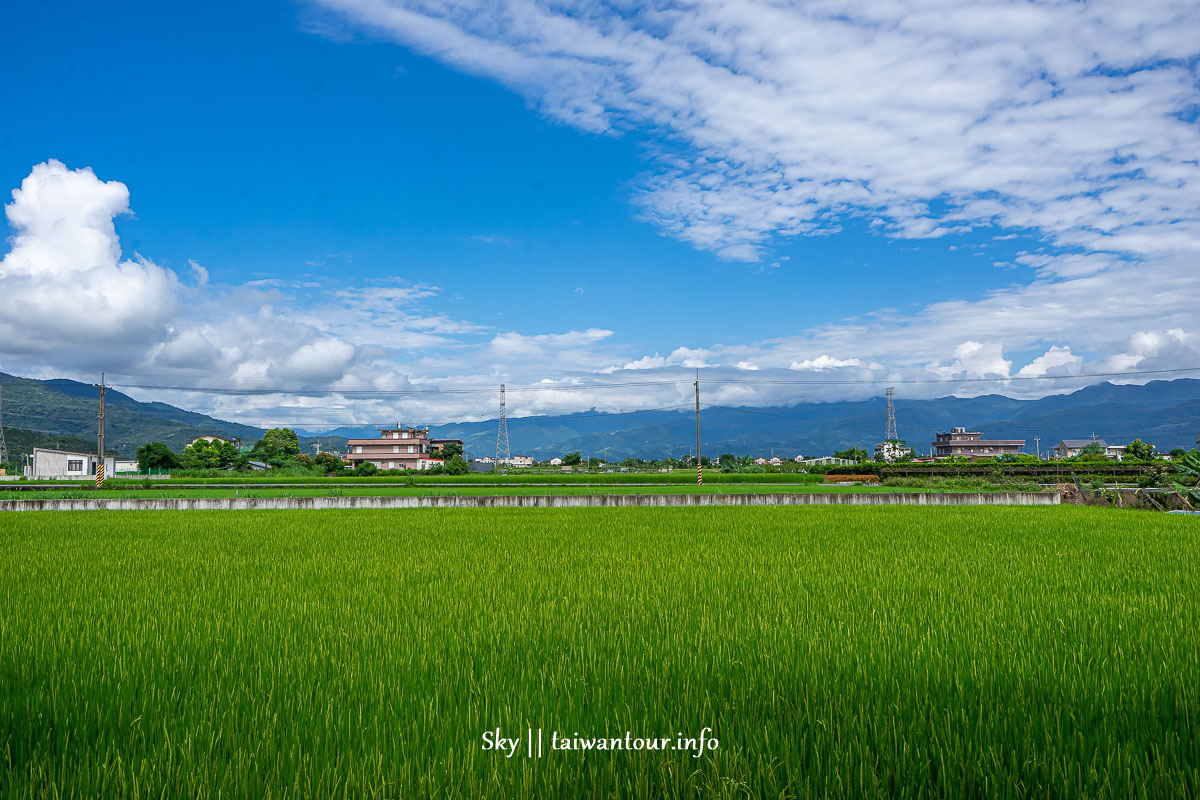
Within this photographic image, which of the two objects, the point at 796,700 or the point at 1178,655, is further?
the point at 1178,655

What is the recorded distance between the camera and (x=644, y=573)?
7949 millimetres

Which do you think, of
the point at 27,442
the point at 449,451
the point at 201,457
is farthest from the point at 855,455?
the point at 27,442

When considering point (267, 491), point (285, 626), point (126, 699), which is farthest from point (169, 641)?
point (267, 491)

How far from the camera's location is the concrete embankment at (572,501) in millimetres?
22094

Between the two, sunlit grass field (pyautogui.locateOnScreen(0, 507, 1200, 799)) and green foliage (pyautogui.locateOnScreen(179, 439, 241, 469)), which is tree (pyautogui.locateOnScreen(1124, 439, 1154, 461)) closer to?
sunlit grass field (pyautogui.locateOnScreen(0, 507, 1200, 799))

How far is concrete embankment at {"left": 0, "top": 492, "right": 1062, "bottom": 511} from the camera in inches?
870

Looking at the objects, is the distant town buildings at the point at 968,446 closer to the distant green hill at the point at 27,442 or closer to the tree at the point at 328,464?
the tree at the point at 328,464

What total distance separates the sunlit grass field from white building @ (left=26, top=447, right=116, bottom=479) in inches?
2628

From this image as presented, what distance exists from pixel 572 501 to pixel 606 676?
19.3m

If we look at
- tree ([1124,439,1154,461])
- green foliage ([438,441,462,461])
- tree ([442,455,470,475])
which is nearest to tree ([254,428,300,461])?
green foliage ([438,441,462,461])

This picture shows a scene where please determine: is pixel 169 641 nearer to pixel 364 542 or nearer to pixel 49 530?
pixel 364 542

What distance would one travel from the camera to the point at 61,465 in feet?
224

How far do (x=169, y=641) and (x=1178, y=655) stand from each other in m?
6.94

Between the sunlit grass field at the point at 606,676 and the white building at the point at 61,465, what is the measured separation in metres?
66.8
